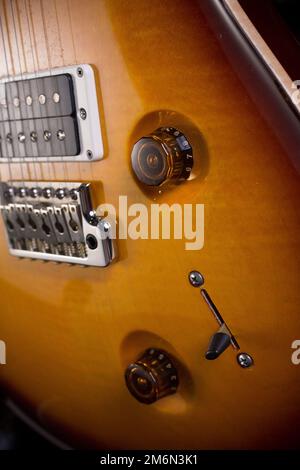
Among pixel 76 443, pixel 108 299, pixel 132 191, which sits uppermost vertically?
pixel 132 191

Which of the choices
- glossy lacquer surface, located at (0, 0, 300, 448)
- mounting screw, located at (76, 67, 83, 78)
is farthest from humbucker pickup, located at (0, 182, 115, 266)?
mounting screw, located at (76, 67, 83, 78)

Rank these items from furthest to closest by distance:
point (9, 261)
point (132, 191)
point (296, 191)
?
point (9, 261), point (132, 191), point (296, 191)

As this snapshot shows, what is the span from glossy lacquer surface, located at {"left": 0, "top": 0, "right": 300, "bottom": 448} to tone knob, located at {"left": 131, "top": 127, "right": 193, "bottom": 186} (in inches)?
0.5

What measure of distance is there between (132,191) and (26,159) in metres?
0.16

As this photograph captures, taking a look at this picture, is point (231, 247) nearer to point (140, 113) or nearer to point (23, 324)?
point (140, 113)

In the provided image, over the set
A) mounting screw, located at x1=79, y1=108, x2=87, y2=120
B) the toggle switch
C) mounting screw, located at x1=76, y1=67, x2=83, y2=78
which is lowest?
the toggle switch

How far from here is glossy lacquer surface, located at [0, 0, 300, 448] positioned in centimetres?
45

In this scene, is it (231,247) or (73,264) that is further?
(73,264)

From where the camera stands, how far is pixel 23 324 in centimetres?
68

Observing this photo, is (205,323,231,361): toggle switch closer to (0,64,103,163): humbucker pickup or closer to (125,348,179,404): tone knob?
(125,348,179,404): tone knob

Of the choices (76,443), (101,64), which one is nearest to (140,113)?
(101,64)

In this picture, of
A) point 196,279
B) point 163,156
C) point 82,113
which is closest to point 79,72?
point 82,113

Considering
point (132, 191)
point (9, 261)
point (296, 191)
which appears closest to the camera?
point (296, 191)

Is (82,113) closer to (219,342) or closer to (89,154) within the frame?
(89,154)
